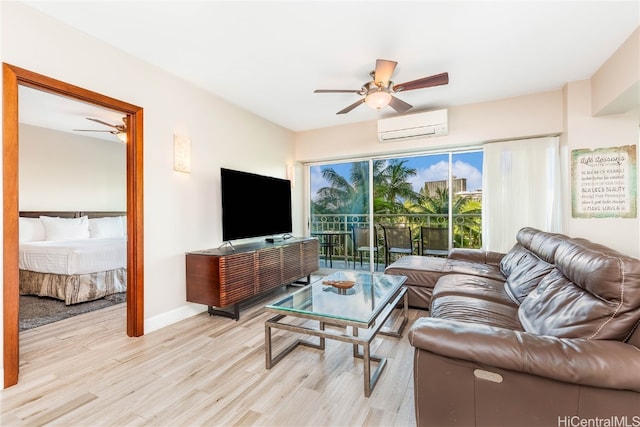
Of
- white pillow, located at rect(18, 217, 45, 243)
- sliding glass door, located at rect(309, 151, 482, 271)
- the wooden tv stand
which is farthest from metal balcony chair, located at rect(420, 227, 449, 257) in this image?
white pillow, located at rect(18, 217, 45, 243)

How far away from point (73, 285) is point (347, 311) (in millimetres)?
3486

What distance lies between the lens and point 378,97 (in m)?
2.77

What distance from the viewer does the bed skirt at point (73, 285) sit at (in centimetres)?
345

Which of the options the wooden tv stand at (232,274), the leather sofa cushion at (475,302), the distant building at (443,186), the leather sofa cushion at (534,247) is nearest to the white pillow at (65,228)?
the wooden tv stand at (232,274)

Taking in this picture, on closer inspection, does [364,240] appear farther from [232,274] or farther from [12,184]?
[12,184]

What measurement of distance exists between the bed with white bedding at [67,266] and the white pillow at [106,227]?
50 centimetres

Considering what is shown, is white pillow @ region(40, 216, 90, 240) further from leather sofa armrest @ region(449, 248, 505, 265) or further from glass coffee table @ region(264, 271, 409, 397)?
leather sofa armrest @ region(449, 248, 505, 265)

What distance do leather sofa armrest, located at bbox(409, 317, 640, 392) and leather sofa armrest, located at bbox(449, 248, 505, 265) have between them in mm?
2360

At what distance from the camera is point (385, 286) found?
8.48 ft

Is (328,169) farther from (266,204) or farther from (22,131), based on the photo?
(22,131)

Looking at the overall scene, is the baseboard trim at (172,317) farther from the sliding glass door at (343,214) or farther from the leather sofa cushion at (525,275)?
the leather sofa cushion at (525,275)

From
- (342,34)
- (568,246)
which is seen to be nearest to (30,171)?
(342,34)

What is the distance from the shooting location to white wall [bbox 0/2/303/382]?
202cm

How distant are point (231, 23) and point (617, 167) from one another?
3.99 m
